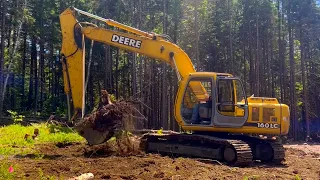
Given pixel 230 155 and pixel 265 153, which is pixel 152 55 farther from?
pixel 265 153

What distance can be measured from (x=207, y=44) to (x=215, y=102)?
70.6 feet

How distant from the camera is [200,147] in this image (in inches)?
462

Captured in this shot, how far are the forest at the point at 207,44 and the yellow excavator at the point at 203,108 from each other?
1609 cm

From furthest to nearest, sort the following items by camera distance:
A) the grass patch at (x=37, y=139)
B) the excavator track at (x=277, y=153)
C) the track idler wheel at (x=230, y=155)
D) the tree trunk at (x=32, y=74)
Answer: the tree trunk at (x=32, y=74) < the grass patch at (x=37, y=139) < the excavator track at (x=277, y=153) < the track idler wheel at (x=230, y=155)

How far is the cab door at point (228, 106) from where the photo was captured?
11.5 metres

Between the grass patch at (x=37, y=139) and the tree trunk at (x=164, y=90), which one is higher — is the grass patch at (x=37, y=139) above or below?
below

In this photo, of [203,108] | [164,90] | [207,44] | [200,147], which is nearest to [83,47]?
[203,108]

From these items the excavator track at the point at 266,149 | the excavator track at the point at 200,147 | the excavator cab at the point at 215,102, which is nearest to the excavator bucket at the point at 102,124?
the excavator track at the point at 200,147

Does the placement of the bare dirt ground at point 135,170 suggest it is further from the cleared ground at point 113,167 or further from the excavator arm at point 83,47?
the excavator arm at point 83,47

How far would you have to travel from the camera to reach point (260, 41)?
3300 cm

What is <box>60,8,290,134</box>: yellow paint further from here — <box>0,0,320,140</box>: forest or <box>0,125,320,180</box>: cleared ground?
<box>0,0,320,140</box>: forest

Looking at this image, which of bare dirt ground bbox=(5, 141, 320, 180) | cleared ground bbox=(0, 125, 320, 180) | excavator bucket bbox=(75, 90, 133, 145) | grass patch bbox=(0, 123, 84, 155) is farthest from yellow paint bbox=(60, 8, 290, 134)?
grass patch bbox=(0, 123, 84, 155)

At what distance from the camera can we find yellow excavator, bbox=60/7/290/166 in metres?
11.6

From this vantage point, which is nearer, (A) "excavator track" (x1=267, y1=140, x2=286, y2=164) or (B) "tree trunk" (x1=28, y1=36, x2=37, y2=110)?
(A) "excavator track" (x1=267, y1=140, x2=286, y2=164)
